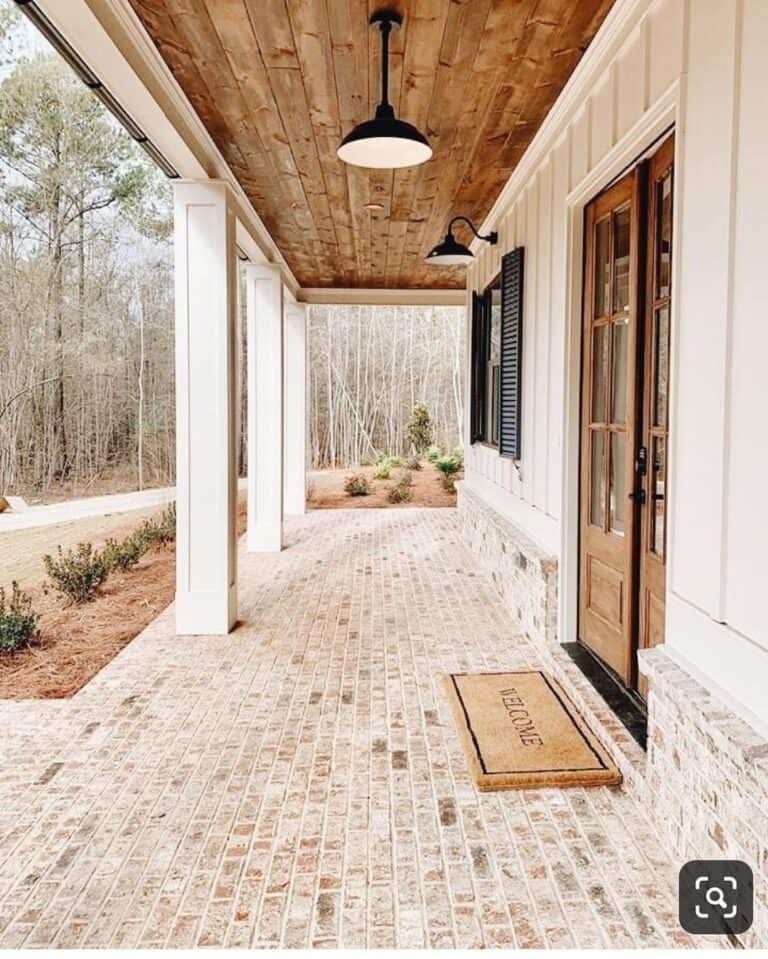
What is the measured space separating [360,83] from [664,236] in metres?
1.63

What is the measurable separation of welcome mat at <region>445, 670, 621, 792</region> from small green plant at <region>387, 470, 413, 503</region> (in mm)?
8329

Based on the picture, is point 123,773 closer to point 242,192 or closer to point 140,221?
point 242,192

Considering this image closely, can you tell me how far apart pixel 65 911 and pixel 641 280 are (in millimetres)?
3013

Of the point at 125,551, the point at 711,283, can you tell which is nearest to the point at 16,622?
the point at 125,551

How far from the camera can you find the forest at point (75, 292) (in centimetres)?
588

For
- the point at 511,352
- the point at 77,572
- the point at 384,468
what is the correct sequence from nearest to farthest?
the point at 511,352
the point at 77,572
the point at 384,468

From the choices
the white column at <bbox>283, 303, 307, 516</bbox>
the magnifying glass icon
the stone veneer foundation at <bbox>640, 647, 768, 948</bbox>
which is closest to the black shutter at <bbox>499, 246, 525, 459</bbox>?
the stone veneer foundation at <bbox>640, 647, 768, 948</bbox>

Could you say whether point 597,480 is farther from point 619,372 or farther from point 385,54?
point 385,54

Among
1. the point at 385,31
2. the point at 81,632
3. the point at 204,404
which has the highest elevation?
the point at 385,31

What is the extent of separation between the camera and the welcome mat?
2.78m

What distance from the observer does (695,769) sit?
213 centimetres

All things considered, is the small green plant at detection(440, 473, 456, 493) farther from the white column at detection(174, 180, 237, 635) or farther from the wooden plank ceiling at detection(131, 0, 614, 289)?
the white column at detection(174, 180, 237, 635)

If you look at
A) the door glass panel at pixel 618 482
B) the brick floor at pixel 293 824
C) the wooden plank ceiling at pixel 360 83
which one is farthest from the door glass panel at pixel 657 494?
the wooden plank ceiling at pixel 360 83

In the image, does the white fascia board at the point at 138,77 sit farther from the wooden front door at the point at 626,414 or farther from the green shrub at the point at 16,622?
the green shrub at the point at 16,622
